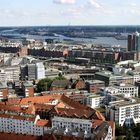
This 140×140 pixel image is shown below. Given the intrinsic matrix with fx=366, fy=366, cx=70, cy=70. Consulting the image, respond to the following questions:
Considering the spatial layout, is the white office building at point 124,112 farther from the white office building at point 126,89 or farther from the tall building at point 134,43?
the tall building at point 134,43

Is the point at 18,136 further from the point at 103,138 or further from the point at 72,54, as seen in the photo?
the point at 72,54

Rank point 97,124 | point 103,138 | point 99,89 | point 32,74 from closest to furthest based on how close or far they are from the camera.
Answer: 1. point 103,138
2. point 97,124
3. point 99,89
4. point 32,74

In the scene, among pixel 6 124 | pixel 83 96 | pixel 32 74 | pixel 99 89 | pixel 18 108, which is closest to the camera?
pixel 6 124

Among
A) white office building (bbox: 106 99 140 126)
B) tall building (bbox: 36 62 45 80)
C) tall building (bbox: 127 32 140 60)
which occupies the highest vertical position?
tall building (bbox: 127 32 140 60)

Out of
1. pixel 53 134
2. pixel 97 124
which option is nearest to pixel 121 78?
pixel 97 124

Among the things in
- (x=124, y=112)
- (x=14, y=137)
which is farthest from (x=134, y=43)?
(x=14, y=137)

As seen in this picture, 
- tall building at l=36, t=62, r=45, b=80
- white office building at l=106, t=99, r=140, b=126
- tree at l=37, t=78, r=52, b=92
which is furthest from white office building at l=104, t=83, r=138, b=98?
tall building at l=36, t=62, r=45, b=80

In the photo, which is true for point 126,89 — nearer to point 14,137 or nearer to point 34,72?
point 34,72

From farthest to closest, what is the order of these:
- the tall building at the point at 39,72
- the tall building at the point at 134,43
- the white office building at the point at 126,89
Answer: the tall building at the point at 134,43, the tall building at the point at 39,72, the white office building at the point at 126,89

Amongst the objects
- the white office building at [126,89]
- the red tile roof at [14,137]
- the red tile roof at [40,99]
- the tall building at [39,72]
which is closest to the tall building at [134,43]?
the tall building at [39,72]

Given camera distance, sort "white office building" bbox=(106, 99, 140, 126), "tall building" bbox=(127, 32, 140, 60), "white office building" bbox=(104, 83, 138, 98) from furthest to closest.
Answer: "tall building" bbox=(127, 32, 140, 60)
"white office building" bbox=(104, 83, 138, 98)
"white office building" bbox=(106, 99, 140, 126)

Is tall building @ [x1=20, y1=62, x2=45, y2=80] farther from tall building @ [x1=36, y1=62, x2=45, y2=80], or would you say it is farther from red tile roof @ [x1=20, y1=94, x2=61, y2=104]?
red tile roof @ [x1=20, y1=94, x2=61, y2=104]
